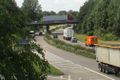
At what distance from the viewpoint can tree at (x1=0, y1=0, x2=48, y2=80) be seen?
1027cm

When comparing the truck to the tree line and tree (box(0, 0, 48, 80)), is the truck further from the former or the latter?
the tree line

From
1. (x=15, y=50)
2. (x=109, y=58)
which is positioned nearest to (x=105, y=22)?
(x=109, y=58)

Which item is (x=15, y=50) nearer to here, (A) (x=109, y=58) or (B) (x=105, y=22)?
(A) (x=109, y=58)

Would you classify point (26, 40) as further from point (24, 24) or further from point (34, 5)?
point (34, 5)

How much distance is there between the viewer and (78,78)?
4059cm

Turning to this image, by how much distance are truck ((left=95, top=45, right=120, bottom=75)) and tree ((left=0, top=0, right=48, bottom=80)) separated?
27908mm

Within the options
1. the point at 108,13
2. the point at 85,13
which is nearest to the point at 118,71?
the point at 108,13

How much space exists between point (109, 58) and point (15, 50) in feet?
101

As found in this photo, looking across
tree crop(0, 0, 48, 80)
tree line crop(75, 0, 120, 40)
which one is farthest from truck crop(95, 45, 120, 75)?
tree line crop(75, 0, 120, 40)

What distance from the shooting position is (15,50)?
10.7 metres

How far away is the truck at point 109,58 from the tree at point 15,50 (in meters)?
27.9

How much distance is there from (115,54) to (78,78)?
12.9ft

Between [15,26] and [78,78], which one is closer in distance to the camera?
[15,26]

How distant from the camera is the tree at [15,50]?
10266 millimetres
